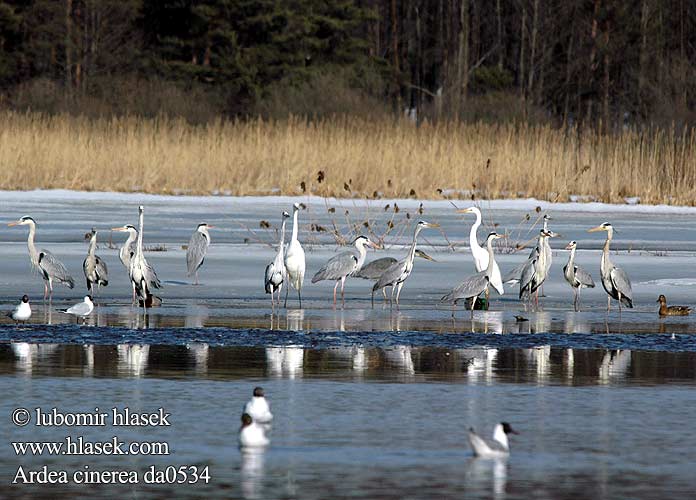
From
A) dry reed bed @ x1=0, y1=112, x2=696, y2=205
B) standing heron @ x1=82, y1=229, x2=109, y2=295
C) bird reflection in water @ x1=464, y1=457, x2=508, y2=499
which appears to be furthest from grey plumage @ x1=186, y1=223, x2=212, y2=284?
dry reed bed @ x1=0, y1=112, x2=696, y2=205

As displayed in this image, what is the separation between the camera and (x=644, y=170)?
73.9 feet

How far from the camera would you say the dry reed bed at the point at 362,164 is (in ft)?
73.3

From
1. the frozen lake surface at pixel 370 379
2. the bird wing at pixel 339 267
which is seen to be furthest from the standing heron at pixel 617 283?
the bird wing at pixel 339 267

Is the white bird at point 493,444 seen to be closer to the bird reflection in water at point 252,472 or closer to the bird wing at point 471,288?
the bird reflection in water at point 252,472

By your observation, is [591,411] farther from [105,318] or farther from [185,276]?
[185,276]

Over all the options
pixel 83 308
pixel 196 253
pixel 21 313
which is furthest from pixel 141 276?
pixel 196 253

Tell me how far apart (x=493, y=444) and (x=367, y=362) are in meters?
2.58

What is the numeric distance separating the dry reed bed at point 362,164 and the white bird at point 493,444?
15512 millimetres

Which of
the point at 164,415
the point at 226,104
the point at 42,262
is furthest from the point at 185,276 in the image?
the point at 226,104

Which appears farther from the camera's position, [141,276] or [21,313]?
[141,276]

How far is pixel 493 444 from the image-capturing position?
5.83 m

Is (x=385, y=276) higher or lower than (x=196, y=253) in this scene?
lower

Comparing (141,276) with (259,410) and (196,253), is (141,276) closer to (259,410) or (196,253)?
(196,253)

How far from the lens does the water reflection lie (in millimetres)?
7840
